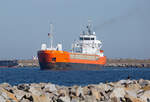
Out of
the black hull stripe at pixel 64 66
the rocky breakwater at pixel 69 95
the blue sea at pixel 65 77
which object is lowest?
the blue sea at pixel 65 77

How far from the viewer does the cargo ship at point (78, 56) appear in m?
70.0

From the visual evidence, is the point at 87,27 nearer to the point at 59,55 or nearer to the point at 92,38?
the point at 92,38

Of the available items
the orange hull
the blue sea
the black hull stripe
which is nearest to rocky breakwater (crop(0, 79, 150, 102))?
the blue sea

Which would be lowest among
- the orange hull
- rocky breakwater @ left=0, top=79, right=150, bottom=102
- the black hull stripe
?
rocky breakwater @ left=0, top=79, right=150, bottom=102

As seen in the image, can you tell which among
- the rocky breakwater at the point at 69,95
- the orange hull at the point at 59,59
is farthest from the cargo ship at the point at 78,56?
the rocky breakwater at the point at 69,95

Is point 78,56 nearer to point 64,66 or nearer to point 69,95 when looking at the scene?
point 64,66

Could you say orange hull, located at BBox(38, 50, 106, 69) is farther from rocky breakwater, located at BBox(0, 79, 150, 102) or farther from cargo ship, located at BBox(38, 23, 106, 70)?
rocky breakwater, located at BBox(0, 79, 150, 102)

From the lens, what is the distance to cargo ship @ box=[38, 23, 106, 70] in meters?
70.0

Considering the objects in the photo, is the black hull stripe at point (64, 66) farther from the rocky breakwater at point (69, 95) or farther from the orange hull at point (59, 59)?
the rocky breakwater at point (69, 95)

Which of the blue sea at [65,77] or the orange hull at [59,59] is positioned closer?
the blue sea at [65,77]

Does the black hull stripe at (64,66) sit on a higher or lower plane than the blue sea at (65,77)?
higher

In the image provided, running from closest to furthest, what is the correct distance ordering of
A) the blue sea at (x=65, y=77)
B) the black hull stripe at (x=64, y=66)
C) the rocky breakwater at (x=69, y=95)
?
the rocky breakwater at (x=69, y=95)
the blue sea at (x=65, y=77)
the black hull stripe at (x=64, y=66)

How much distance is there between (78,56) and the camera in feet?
247

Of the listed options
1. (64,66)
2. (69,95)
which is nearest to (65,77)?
(64,66)
